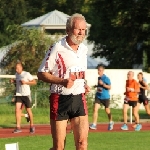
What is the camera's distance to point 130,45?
50719 mm

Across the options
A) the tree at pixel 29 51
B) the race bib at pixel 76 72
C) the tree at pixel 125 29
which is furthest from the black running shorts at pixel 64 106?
the tree at pixel 125 29

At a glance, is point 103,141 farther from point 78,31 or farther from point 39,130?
point 78,31

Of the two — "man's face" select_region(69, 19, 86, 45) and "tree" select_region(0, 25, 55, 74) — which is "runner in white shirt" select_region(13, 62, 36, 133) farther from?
"tree" select_region(0, 25, 55, 74)

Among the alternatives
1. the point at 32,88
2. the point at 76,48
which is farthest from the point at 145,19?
the point at 76,48

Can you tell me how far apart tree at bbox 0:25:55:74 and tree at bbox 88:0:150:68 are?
23.4ft

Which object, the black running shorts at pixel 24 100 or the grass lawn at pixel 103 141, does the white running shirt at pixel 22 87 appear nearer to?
the black running shorts at pixel 24 100

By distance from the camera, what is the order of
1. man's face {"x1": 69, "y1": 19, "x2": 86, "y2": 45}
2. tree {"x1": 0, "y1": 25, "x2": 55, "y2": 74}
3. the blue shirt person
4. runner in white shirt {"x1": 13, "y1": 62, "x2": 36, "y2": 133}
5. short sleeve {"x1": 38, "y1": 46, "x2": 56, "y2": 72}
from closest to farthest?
man's face {"x1": 69, "y1": 19, "x2": 86, "y2": 45}, short sleeve {"x1": 38, "y1": 46, "x2": 56, "y2": 72}, runner in white shirt {"x1": 13, "y1": 62, "x2": 36, "y2": 133}, the blue shirt person, tree {"x1": 0, "y1": 25, "x2": 55, "y2": 74}

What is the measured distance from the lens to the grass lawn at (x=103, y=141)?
17.8 m

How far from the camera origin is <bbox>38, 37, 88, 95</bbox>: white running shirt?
35.6 ft

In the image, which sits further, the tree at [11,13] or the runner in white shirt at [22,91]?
the tree at [11,13]

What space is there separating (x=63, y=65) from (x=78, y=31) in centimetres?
52

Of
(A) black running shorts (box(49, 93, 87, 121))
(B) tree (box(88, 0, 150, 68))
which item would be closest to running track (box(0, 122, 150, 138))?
(A) black running shorts (box(49, 93, 87, 121))

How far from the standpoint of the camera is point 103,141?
1952 cm

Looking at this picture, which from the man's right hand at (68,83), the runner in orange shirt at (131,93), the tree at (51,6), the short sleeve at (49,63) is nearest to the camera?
the man's right hand at (68,83)
